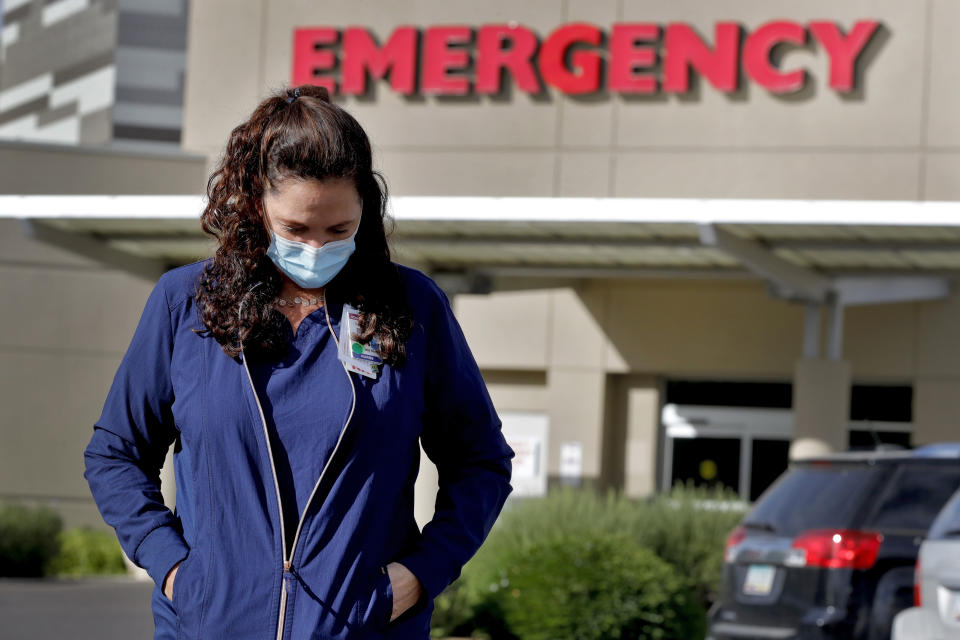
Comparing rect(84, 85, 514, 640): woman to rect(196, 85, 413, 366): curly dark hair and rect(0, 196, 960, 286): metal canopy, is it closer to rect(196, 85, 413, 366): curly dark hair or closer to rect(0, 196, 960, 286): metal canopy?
rect(196, 85, 413, 366): curly dark hair

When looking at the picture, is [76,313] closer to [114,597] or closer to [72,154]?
[72,154]

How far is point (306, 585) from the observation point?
263 cm

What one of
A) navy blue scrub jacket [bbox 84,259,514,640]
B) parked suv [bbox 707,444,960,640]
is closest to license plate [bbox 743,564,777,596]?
parked suv [bbox 707,444,960,640]

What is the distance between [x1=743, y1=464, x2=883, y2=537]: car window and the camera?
8867 mm

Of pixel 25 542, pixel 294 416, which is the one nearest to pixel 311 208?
pixel 294 416

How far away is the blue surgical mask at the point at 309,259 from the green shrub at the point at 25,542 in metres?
17.3

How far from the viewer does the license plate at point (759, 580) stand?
9141 mm

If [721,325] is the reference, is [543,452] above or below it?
below

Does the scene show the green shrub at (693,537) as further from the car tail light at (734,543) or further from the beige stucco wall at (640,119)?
the beige stucco wall at (640,119)

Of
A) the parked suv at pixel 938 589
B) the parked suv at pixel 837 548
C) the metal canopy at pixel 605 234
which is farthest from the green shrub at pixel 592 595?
the metal canopy at pixel 605 234

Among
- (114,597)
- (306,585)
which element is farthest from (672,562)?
(306,585)

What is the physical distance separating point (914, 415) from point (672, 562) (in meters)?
9.30

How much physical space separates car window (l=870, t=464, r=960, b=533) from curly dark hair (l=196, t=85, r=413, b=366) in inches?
248

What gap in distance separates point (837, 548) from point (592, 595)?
270cm
